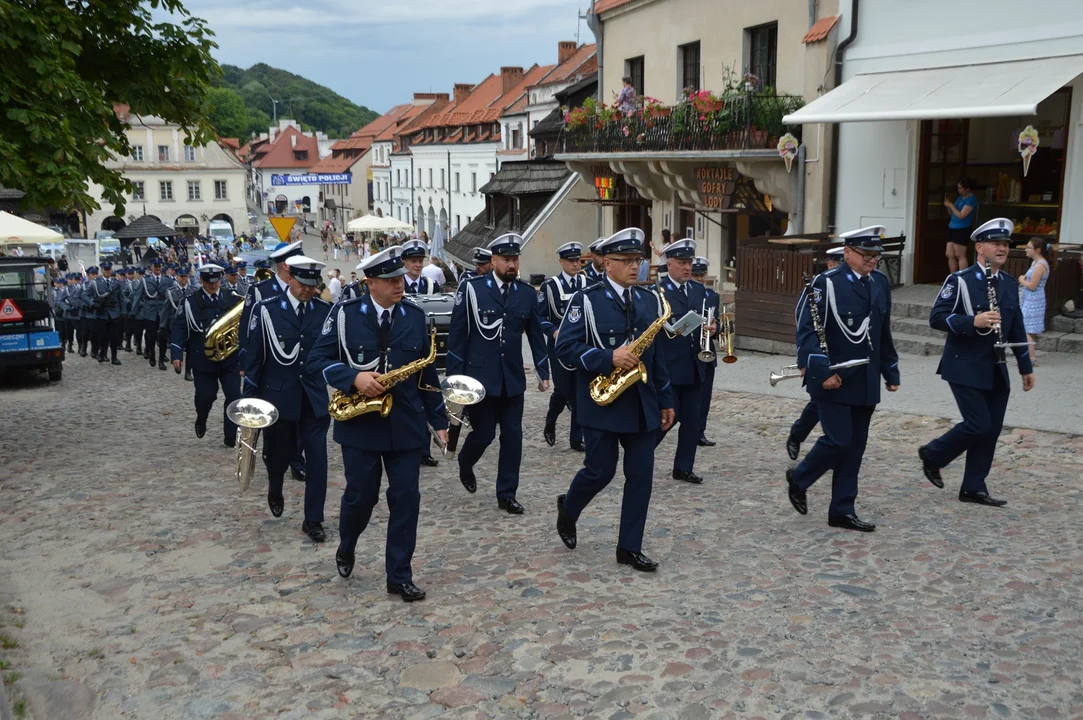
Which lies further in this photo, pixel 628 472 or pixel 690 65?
pixel 690 65

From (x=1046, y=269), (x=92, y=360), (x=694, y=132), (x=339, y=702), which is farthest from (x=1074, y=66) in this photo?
(x=92, y=360)

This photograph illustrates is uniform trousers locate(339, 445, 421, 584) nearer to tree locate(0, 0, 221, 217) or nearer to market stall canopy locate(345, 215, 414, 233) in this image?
tree locate(0, 0, 221, 217)

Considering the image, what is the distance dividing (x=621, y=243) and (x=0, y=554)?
494 cm

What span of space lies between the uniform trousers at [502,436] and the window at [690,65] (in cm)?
1626

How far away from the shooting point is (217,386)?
11.8m

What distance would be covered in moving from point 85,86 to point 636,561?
7.94m

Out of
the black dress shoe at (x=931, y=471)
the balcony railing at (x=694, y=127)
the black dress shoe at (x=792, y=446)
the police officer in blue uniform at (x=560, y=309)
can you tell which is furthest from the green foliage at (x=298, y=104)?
the black dress shoe at (x=931, y=471)

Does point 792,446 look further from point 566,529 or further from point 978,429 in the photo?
point 566,529

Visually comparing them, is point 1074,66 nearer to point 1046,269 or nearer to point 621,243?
point 1046,269

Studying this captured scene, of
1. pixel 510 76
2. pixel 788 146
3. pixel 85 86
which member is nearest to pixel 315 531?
pixel 85 86

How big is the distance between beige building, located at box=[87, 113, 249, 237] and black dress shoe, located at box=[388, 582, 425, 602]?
246ft

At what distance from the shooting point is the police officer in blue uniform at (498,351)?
8.38 m

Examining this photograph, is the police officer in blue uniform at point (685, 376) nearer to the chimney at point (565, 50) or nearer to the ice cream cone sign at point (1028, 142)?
the ice cream cone sign at point (1028, 142)

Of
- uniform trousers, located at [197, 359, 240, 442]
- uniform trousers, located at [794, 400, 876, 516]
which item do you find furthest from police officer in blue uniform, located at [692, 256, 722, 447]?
uniform trousers, located at [197, 359, 240, 442]
